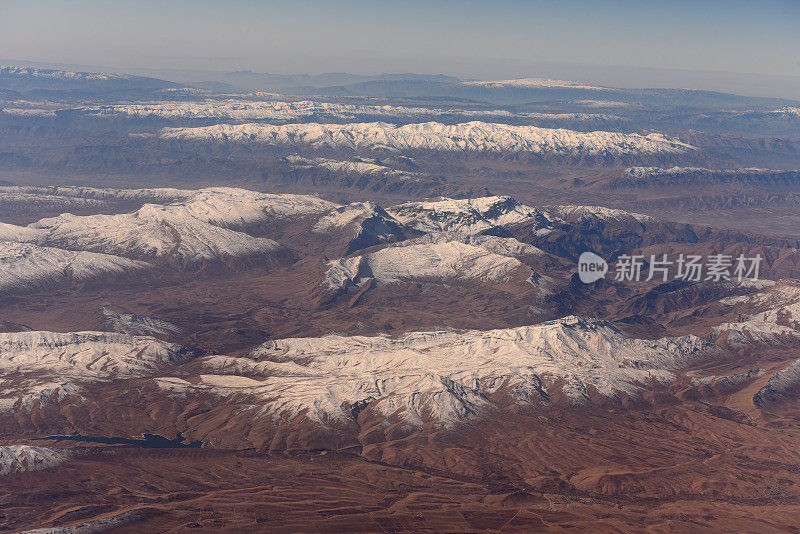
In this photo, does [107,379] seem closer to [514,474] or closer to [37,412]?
[37,412]

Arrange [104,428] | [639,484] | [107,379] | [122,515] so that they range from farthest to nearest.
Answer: [107,379] → [104,428] → [639,484] → [122,515]

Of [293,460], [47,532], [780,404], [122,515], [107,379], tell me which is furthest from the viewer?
[107,379]

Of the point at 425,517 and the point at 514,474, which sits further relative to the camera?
the point at 514,474

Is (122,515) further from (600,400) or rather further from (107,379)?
(600,400)

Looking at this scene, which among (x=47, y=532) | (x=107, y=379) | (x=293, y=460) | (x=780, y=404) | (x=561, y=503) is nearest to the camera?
(x=47, y=532)

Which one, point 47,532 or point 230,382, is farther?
point 230,382

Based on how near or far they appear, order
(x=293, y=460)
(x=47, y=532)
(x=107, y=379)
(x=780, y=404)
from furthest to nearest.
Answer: (x=107, y=379) → (x=780, y=404) → (x=293, y=460) → (x=47, y=532)

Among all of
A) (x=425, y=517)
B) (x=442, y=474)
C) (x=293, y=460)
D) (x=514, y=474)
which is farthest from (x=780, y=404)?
(x=293, y=460)

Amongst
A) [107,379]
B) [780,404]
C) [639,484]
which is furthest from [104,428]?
[780,404]
